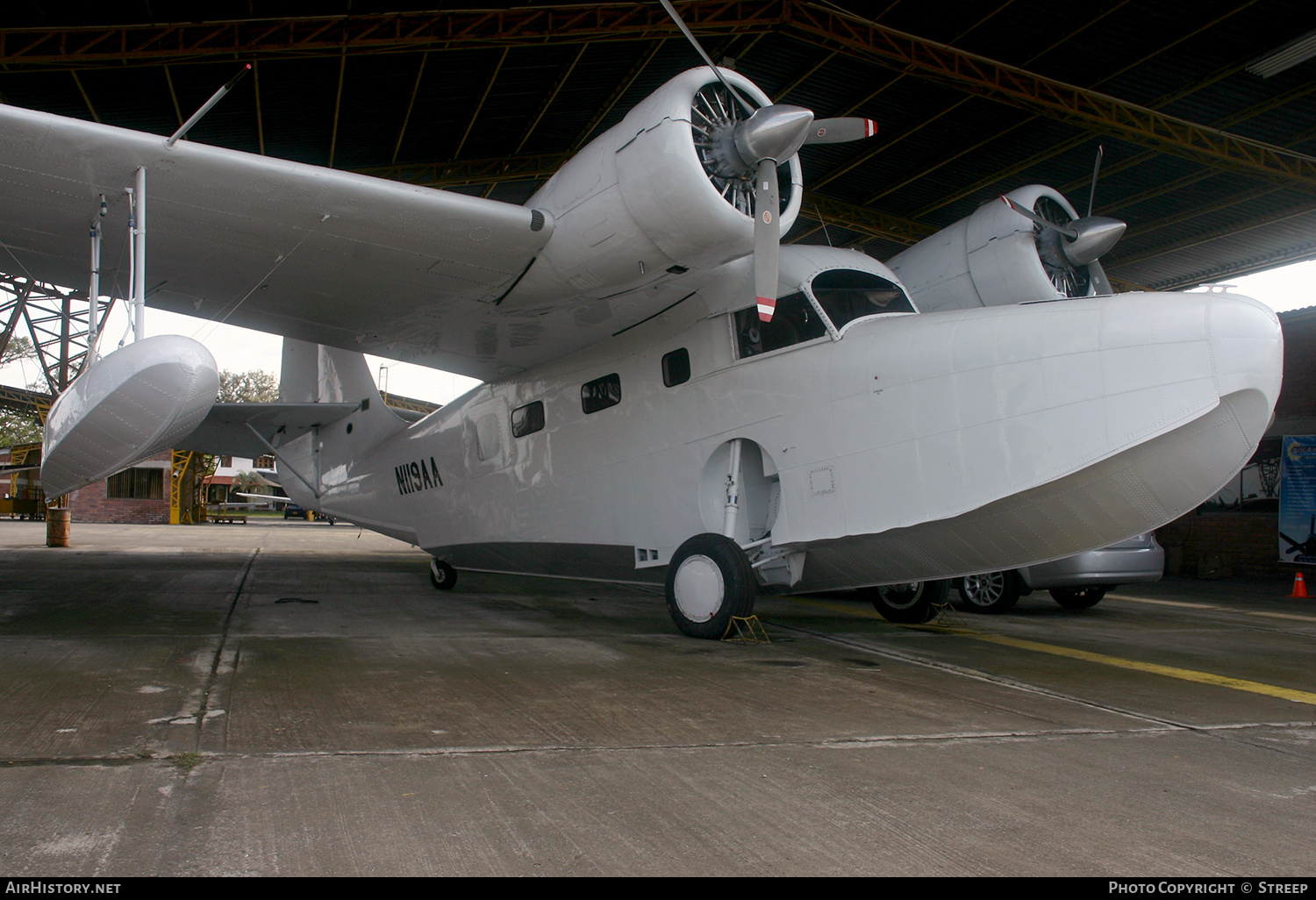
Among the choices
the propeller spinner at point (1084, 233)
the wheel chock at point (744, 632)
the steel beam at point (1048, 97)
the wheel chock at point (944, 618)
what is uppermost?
the steel beam at point (1048, 97)

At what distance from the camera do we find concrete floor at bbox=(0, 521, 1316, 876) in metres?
2.45

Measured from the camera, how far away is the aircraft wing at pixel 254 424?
11180 mm

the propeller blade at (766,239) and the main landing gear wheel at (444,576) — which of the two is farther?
the main landing gear wheel at (444,576)

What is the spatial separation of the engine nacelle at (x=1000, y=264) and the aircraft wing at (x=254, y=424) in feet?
27.7

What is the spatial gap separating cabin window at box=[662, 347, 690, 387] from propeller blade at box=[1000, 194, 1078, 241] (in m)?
4.03

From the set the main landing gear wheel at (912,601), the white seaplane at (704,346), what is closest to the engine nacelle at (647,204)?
the white seaplane at (704,346)

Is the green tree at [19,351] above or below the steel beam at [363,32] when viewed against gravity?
above

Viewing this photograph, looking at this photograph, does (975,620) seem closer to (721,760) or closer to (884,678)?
(884,678)

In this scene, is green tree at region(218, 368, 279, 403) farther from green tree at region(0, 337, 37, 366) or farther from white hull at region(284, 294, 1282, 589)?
white hull at region(284, 294, 1282, 589)

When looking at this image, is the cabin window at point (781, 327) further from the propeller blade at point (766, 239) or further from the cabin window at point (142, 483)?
the cabin window at point (142, 483)

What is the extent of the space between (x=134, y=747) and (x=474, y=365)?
247 inches

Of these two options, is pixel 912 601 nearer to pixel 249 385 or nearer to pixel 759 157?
pixel 759 157

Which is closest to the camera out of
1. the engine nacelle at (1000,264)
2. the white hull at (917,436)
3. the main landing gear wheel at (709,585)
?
the white hull at (917,436)

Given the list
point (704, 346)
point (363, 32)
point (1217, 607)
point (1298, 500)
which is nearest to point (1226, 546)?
point (1298, 500)
